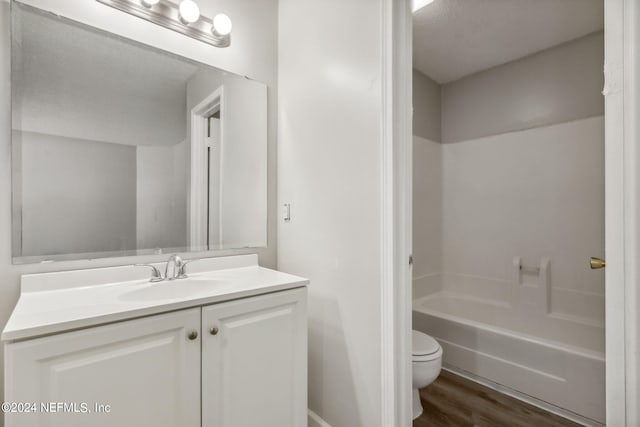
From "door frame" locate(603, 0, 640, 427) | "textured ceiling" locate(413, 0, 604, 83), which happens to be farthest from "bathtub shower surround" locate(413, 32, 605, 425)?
"door frame" locate(603, 0, 640, 427)

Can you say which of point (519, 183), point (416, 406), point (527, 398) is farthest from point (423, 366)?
point (519, 183)

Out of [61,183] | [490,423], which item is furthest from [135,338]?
[490,423]

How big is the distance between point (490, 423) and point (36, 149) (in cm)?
247

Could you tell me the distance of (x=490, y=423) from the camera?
1610 mm

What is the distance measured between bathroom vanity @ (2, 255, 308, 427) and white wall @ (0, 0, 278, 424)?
7 cm

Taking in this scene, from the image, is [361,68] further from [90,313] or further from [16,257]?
[16,257]

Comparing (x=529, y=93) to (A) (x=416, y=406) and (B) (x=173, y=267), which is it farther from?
(B) (x=173, y=267)

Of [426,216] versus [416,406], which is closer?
[416,406]

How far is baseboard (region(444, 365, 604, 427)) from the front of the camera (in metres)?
1.59

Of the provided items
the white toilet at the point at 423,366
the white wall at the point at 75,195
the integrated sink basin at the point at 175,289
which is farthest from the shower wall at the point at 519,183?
the white wall at the point at 75,195

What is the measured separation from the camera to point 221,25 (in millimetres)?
1500

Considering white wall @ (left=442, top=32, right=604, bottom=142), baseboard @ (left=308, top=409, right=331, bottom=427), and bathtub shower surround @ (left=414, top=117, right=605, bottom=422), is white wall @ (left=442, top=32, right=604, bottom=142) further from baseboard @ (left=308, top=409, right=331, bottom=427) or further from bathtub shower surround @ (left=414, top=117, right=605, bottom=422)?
baseboard @ (left=308, top=409, right=331, bottom=427)

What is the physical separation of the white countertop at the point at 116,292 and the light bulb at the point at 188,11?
1.16 m

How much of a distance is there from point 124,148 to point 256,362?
108 centimetres
